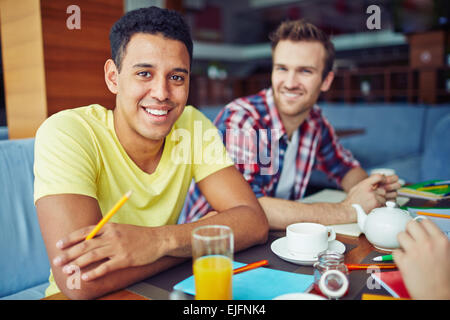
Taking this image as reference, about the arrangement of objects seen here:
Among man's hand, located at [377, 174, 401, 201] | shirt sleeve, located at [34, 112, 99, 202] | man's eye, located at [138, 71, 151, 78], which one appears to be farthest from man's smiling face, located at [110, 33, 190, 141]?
man's hand, located at [377, 174, 401, 201]

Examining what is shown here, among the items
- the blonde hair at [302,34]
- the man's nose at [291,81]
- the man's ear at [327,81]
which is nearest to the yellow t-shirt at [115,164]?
the man's nose at [291,81]

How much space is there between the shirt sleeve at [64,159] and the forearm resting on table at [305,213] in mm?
556

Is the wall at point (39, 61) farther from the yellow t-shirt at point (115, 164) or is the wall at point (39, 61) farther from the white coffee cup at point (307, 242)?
the white coffee cup at point (307, 242)

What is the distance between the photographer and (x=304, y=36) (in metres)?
1.66

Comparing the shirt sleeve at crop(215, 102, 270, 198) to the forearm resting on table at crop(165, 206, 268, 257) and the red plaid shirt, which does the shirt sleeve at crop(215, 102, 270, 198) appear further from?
the forearm resting on table at crop(165, 206, 268, 257)

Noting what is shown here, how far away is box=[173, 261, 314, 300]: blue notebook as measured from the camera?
700mm

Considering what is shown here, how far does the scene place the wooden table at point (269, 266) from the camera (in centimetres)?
72

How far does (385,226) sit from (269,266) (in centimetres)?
Answer: 32

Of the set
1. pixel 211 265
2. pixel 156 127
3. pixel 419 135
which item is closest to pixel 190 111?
pixel 156 127

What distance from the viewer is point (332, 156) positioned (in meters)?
1.96

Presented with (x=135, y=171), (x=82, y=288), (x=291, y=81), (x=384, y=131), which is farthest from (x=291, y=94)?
(x=384, y=131)

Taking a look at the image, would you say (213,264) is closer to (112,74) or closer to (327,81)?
(112,74)

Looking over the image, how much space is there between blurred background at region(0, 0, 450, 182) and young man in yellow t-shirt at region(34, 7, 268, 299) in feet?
0.86
